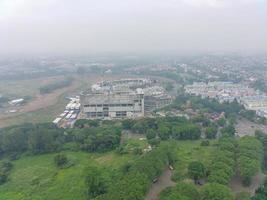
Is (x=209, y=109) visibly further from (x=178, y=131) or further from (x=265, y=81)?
(x=265, y=81)

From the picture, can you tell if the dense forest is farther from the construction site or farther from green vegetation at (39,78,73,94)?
green vegetation at (39,78,73,94)

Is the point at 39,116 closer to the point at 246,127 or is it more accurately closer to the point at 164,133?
the point at 164,133

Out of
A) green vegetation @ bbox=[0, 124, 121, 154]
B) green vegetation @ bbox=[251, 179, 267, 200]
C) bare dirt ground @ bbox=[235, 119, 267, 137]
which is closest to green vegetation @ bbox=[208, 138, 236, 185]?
green vegetation @ bbox=[251, 179, 267, 200]

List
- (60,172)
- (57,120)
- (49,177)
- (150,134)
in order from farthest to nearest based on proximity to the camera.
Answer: (57,120), (150,134), (60,172), (49,177)

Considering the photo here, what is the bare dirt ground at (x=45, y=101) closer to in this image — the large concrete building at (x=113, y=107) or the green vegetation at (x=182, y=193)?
the large concrete building at (x=113, y=107)

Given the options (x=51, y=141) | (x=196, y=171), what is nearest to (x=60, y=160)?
(x=51, y=141)

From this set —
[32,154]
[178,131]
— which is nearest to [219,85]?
[178,131]
